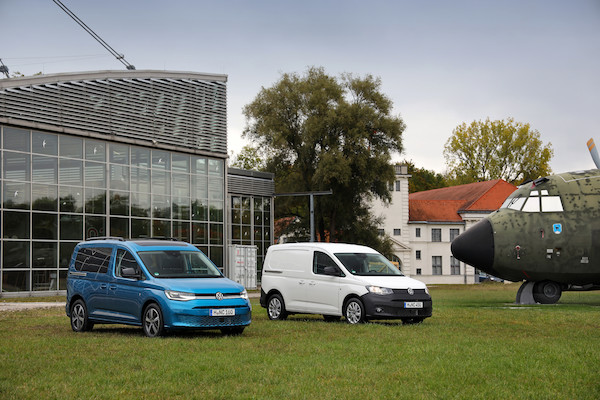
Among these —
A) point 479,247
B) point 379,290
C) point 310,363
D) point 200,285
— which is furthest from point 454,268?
point 310,363

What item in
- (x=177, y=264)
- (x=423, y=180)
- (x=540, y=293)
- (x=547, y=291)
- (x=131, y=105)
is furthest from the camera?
(x=423, y=180)

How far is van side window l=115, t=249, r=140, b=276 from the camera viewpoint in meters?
15.6

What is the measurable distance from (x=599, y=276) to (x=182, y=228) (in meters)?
22.2

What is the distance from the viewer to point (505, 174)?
268 ft

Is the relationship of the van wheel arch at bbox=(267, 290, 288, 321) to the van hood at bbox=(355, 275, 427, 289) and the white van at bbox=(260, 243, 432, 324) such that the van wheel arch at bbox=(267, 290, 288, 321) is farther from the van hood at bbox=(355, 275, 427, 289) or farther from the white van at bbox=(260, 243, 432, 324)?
the van hood at bbox=(355, 275, 427, 289)

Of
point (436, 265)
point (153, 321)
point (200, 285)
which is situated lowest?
point (436, 265)

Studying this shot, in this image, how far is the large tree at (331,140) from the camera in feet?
168

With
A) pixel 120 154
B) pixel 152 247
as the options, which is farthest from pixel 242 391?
pixel 120 154

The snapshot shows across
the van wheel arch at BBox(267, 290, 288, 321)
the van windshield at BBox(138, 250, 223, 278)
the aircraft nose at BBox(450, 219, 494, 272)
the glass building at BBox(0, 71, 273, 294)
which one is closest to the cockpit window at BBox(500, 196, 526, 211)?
the aircraft nose at BBox(450, 219, 494, 272)

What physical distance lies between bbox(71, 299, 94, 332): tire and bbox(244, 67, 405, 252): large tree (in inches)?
1322

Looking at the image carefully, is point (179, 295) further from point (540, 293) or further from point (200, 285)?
point (540, 293)

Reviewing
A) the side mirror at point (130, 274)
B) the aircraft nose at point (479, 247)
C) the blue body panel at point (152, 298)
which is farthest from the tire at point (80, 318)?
the aircraft nose at point (479, 247)

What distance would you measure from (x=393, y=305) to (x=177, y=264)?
4.77 m

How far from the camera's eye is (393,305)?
56.7 feet
